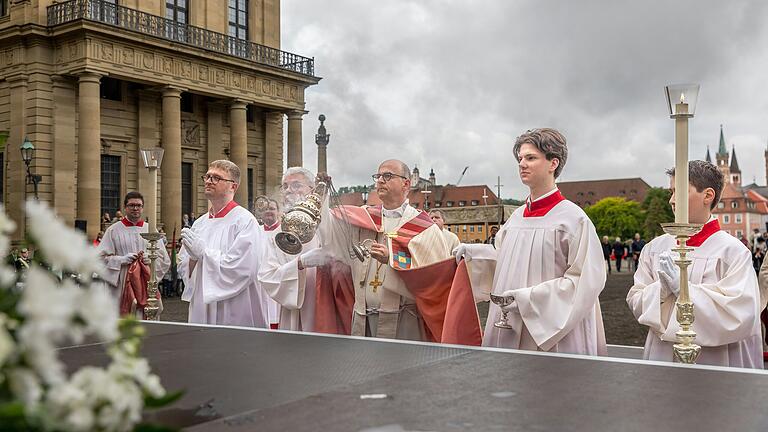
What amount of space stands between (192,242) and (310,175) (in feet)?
3.71

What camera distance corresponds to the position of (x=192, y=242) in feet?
22.0

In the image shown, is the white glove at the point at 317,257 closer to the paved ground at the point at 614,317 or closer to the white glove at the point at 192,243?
the white glove at the point at 192,243

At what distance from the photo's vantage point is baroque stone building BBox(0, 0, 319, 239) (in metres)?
32.0

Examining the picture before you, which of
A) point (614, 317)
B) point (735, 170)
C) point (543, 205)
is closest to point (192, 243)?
point (543, 205)

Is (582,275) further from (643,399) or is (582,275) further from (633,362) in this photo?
(643,399)

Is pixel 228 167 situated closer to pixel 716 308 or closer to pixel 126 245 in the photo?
pixel 126 245

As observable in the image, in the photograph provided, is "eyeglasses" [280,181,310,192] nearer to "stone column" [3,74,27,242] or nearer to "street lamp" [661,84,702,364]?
"street lamp" [661,84,702,364]

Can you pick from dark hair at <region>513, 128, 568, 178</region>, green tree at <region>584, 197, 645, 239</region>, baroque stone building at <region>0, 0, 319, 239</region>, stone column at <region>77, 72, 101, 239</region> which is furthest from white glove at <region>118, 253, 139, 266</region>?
green tree at <region>584, 197, 645, 239</region>

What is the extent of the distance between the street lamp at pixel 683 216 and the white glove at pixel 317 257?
2.60m

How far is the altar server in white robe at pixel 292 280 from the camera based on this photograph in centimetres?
645

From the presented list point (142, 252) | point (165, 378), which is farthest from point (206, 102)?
point (165, 378)

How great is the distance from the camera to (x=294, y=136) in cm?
4162

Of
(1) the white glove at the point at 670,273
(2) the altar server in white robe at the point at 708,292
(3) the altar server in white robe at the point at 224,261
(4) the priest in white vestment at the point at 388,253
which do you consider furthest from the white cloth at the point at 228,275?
(1) the white glove at the point at 670,273

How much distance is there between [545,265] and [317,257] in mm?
1848
